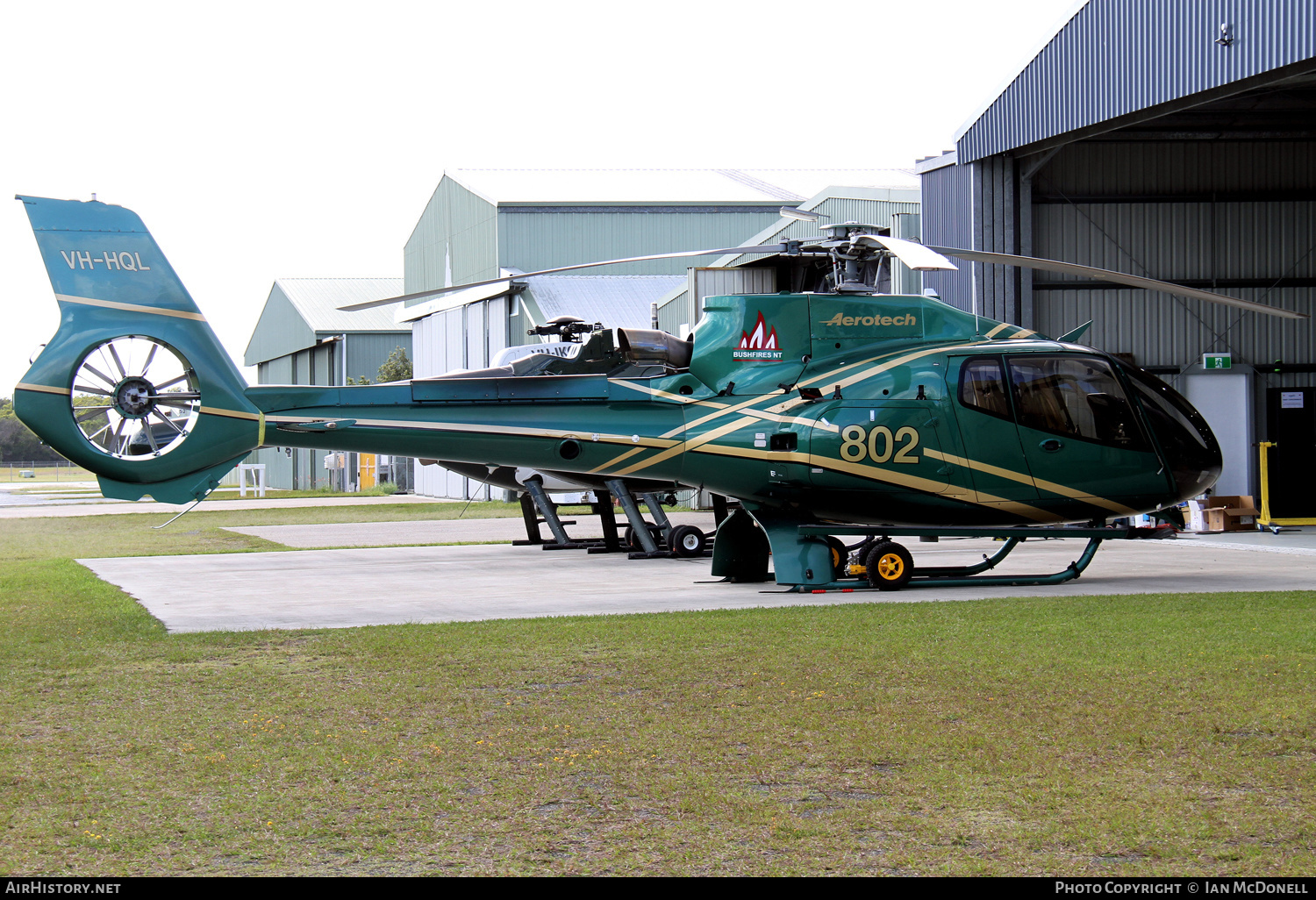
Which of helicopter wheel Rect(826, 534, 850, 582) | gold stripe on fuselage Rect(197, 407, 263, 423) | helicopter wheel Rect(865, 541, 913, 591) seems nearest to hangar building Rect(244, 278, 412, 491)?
gold stripe on fuselage Rect(197, 407, 263, 423)

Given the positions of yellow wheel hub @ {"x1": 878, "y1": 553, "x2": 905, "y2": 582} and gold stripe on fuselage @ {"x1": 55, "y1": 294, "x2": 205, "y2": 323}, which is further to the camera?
yellow wheel hub @ {"x1": 878, "y1": 553, "x2": 905, "y2": 582}

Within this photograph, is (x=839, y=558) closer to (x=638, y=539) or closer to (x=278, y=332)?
(x=638, y=539)

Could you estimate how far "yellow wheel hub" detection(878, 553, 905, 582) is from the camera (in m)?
13.1

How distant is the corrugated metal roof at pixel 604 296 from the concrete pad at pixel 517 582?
19.7 metres

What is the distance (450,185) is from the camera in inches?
1954

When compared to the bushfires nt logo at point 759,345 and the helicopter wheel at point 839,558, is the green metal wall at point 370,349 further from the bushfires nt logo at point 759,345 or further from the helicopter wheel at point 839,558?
the helicopter wheel at point 839,558

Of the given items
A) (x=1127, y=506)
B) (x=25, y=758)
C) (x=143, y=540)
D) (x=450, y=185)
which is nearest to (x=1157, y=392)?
(x=1127, y=506)

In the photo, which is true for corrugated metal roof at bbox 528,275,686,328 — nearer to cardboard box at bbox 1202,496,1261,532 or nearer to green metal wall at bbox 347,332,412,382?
cardboard box at bbox 1202,496,1261,532

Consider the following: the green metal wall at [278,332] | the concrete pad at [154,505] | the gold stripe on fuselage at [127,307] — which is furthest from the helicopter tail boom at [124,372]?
the green metal wall at [278,332]

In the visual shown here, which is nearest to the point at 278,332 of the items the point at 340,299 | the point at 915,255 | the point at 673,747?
the point at 340,299

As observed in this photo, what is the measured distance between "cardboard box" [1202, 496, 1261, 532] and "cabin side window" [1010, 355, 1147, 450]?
9954 millimetres

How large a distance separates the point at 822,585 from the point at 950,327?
10.9 ft

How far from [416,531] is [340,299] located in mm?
46070
